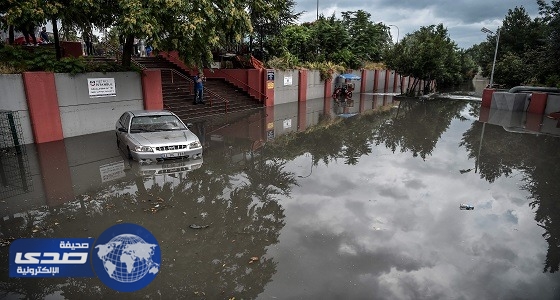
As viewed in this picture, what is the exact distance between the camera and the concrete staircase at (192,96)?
17.9m

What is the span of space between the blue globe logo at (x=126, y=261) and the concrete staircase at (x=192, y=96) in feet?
42.4

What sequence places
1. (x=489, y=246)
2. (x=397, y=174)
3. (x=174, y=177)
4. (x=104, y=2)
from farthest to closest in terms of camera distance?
1. (x=104, y=2)
2. (x=397, y=174)
3. (x=174, y=177)
4. (x=489, y=246)

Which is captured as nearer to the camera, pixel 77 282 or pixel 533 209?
pixel 77 282

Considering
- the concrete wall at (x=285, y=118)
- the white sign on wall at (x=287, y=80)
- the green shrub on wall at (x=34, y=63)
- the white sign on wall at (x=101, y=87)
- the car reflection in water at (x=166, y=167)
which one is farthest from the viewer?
the white sign on wall at (x=287, y=80)

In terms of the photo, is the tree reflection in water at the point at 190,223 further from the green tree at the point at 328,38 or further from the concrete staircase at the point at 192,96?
the green tree at the point at 328,38

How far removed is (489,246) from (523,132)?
40.6 ft

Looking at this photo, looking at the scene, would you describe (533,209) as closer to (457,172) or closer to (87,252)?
(457,172)

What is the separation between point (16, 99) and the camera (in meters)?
11.0

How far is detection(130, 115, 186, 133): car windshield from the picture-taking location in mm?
9688

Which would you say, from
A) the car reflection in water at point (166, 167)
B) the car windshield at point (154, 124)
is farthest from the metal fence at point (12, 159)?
the car windshield at point (154, 124)

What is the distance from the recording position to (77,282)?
4.31m

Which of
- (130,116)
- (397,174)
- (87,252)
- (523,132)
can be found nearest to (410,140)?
(397,174)

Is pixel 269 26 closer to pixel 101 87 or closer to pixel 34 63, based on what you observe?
pixel 101 87

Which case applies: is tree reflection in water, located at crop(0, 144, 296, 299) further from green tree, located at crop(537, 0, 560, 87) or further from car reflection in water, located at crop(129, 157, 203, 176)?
green tree, located at crop(537, 0, 560, 87)
